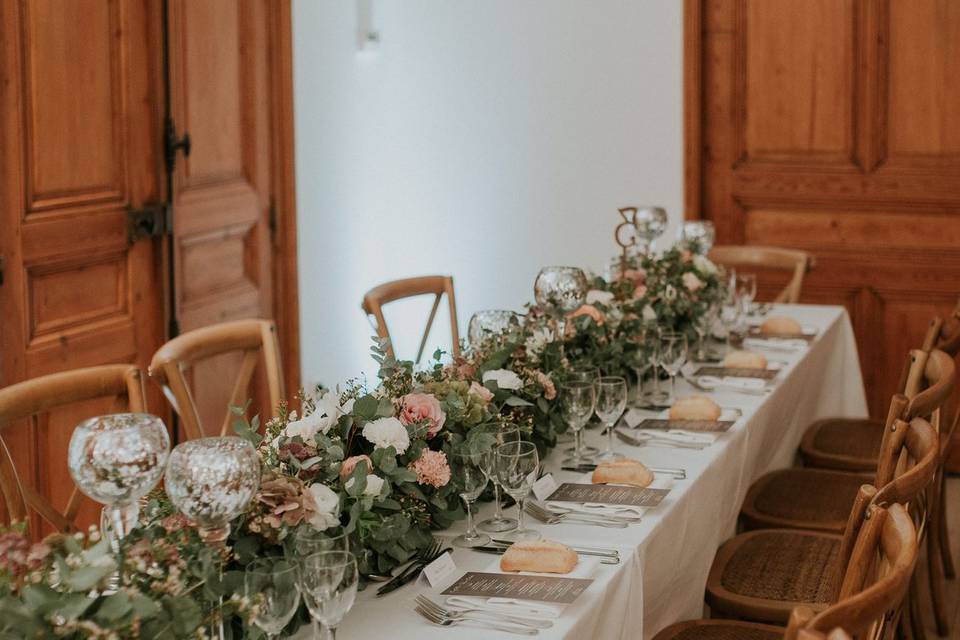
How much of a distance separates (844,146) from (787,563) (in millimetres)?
2741

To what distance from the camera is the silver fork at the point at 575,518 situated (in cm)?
217

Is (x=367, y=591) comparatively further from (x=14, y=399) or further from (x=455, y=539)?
(x=14, y=399)

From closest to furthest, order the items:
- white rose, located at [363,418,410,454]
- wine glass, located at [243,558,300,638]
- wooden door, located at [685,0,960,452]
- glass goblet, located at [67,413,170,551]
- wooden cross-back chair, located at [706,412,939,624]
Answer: wine glass, located at [243,558,300,638], glass goblet, located at [67,413,170,551], white rose, located at [363,418,410,454], wooden cross-back chair, located at [706,412,939,624], wooden door, located at [685,0,960,452]

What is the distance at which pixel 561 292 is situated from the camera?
3004 millimetres

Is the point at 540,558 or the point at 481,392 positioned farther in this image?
the point at 481,392

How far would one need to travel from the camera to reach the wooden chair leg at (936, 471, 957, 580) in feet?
12.2

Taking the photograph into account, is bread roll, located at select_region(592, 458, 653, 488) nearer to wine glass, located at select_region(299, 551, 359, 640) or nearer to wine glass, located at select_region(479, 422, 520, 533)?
wine glass, located at select_region(479, 422, 520, 533)

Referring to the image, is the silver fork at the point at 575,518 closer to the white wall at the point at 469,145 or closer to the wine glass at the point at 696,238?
the wine glass at the point at 696,238

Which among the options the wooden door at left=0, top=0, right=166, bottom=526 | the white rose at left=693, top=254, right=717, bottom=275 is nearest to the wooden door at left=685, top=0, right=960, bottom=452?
the white rose at left=693, top=254, right=717, bottom=275

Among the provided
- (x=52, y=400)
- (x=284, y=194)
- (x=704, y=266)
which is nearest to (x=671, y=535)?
(x=52, y=400)

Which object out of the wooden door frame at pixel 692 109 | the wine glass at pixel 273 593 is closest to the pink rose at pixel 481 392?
the wine glass at pixel 273 593

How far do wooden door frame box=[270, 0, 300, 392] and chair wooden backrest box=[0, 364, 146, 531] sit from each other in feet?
7.24

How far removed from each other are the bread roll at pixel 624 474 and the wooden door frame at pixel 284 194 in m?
2.55

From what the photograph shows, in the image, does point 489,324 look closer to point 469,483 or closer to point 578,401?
point 578,401
